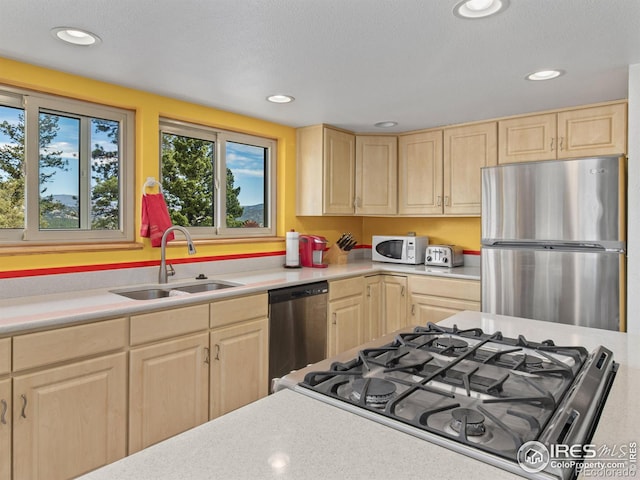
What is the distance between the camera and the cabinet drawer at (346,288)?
320 centimetres

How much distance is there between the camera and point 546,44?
79.5 inches

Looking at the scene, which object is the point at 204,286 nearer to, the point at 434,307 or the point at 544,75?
the point at 434,307

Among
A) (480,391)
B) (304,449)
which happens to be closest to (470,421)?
(480,391)

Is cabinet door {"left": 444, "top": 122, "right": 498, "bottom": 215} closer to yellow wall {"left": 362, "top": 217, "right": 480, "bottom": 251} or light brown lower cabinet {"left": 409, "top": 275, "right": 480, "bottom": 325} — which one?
yellow wall {"left": 362, "top": 217, "right": 480, "bottom": 251}

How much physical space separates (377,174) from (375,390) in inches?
128

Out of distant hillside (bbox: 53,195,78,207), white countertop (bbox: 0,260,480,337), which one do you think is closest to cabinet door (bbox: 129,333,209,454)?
white countertop (bbox: 0,260,480,337)

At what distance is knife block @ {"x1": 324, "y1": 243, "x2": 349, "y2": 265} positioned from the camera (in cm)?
403

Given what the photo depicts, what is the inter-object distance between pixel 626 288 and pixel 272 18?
2.49 meters

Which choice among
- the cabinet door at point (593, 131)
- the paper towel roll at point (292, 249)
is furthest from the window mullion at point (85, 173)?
the cabinet door at point (593, 131)

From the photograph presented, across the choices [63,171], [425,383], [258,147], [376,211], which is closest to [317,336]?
[376,211]

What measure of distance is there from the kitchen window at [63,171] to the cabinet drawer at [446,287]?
7.16ft

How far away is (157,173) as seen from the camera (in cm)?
288

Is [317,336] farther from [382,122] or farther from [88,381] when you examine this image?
[382,122]

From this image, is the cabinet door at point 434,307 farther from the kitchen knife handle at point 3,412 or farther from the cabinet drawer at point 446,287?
the kitchen knife handle at point 3,412
